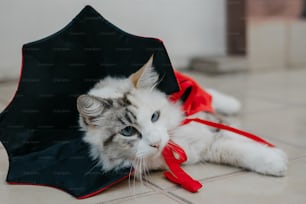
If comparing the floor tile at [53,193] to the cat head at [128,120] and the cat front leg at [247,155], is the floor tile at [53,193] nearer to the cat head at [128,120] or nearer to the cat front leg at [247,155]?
the cat head at [128,120]

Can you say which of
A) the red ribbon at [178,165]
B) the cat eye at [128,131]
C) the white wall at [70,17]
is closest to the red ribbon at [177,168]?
the red ribbon at [178,165]

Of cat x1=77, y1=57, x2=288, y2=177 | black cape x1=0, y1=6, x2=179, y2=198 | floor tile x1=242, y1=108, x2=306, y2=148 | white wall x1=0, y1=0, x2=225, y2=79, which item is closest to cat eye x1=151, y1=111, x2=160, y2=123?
cat x1=77, y1=57, x2=288, y2=177

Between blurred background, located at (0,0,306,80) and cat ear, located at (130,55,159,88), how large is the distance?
15cm

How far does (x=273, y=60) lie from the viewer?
2.84m

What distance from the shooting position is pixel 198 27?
1.56 m

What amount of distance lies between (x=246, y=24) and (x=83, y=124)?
1.81 metres

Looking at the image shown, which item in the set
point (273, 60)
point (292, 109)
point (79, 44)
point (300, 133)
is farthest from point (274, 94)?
point (79, 44)

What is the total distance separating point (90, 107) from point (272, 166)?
44 centimetres

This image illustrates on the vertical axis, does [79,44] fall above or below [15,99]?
above

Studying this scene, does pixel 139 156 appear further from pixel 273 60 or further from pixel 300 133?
pixel 273 60

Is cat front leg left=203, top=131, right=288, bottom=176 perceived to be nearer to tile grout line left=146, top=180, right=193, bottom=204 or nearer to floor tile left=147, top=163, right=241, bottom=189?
floor tile left=147, top=163, right=241, bottom=189

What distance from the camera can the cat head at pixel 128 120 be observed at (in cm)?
89

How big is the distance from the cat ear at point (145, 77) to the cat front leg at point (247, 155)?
0.23 m

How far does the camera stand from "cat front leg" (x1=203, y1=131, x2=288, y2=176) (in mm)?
947
